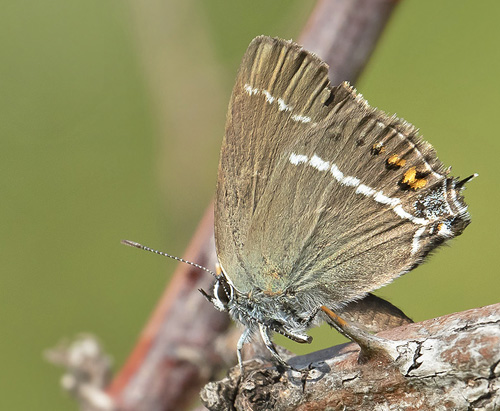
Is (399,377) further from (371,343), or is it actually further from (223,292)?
(223,292)

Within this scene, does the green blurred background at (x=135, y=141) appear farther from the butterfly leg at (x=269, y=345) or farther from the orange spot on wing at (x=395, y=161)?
the orange spot on wing at (x=395, y=161)

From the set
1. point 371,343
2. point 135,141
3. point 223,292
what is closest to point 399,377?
point 371,343

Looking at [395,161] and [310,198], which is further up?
[395,161]

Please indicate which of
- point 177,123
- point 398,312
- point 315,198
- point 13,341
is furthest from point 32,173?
point 398,312

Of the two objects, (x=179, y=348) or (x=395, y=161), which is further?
(x=179, y=348)

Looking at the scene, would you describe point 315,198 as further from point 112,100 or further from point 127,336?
point 112,100

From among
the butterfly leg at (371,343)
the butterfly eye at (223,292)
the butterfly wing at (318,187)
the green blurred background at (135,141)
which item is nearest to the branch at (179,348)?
the butterfly eye at (223,292)

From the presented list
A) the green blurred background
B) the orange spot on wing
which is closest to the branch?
the orange spot on wing
